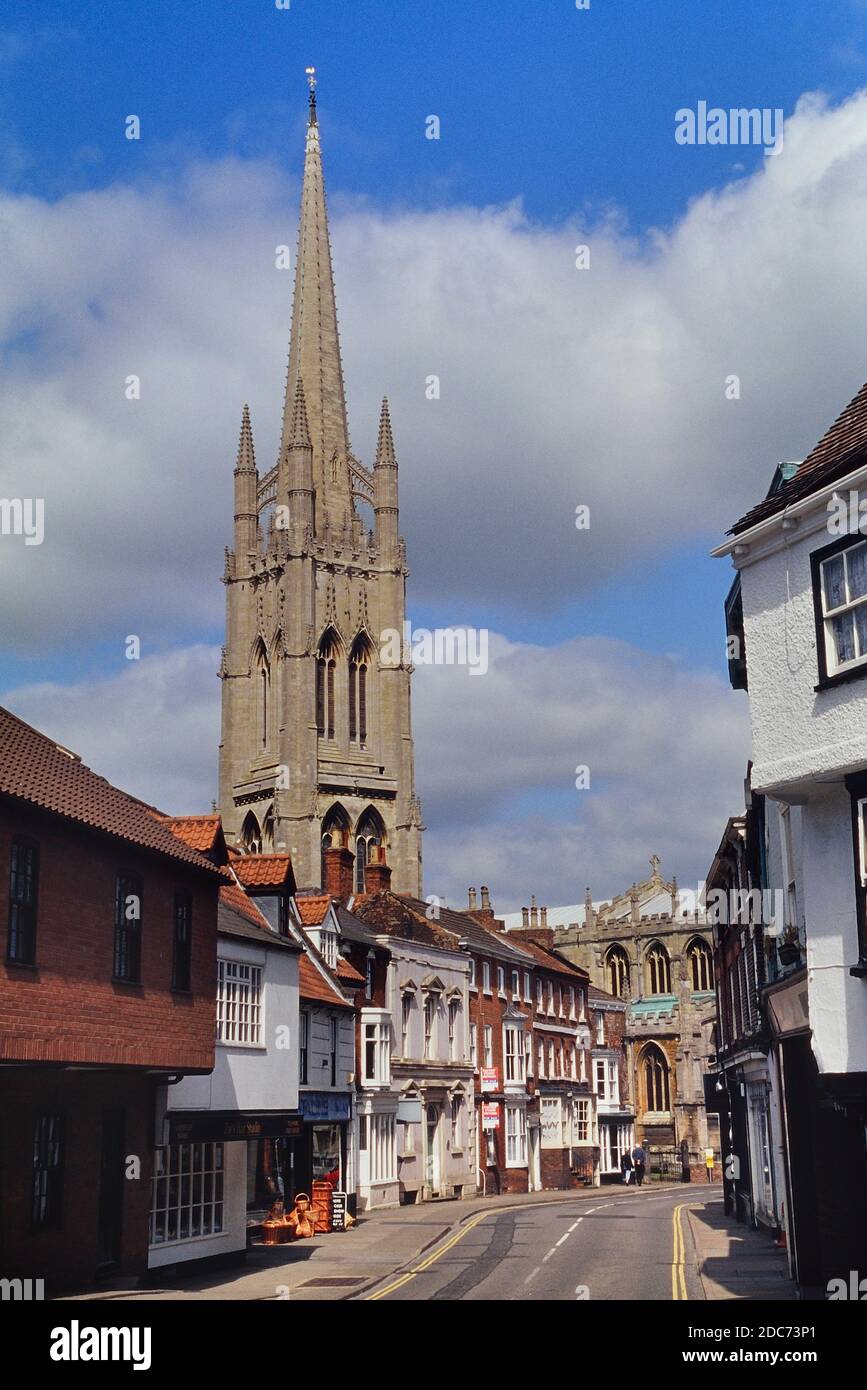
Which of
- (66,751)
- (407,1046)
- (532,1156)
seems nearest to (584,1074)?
(532,1156)

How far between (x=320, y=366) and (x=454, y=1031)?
6554 centimetres

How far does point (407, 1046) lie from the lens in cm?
4991

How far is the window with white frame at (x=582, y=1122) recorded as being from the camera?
226 ft

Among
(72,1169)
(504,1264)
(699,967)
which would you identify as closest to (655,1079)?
(699,967)

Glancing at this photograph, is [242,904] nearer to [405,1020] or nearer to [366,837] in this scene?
[405,1020]

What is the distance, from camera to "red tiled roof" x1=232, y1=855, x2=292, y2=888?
3394 cm

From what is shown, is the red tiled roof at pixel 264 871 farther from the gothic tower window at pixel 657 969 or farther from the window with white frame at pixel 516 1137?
the gothic tower window at pixel 657 969

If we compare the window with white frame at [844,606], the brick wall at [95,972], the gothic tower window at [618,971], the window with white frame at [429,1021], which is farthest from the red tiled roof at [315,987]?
the gothic tower window at [618,971]

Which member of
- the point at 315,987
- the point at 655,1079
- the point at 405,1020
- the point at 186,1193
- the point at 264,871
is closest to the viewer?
the point at 186,1193

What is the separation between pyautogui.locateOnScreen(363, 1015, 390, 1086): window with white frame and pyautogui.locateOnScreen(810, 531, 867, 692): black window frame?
97.0ft

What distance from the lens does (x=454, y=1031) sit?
54.7 m
